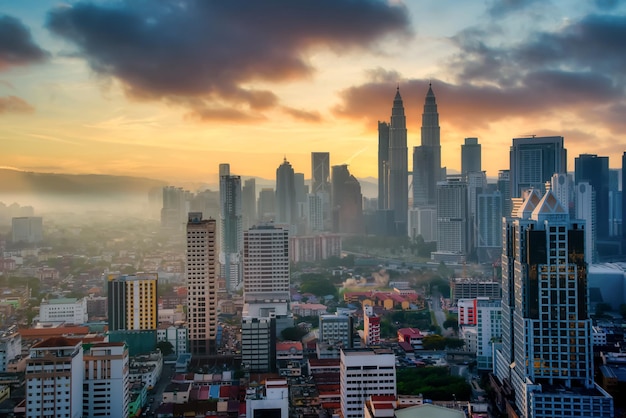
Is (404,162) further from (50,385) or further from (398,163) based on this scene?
(50,385)

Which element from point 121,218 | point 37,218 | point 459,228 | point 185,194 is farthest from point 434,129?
point 37,218

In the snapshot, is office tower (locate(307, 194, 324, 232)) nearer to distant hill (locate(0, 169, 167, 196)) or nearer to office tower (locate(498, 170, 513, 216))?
office tower (locate(498, 170, 513, 216))

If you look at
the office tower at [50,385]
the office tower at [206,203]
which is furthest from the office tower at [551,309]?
the office tower at [206,203]

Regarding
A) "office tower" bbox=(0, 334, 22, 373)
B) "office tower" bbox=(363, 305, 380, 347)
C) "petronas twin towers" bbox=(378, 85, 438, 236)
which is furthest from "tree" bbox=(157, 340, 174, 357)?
"petronas twin towers" bbox=(378, 85, 438, 236)

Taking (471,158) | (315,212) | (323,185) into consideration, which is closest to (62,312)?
(315,212)

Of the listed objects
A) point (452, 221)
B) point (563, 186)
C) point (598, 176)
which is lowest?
point (452, 221)

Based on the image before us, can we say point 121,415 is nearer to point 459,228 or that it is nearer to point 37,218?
point 37,218
